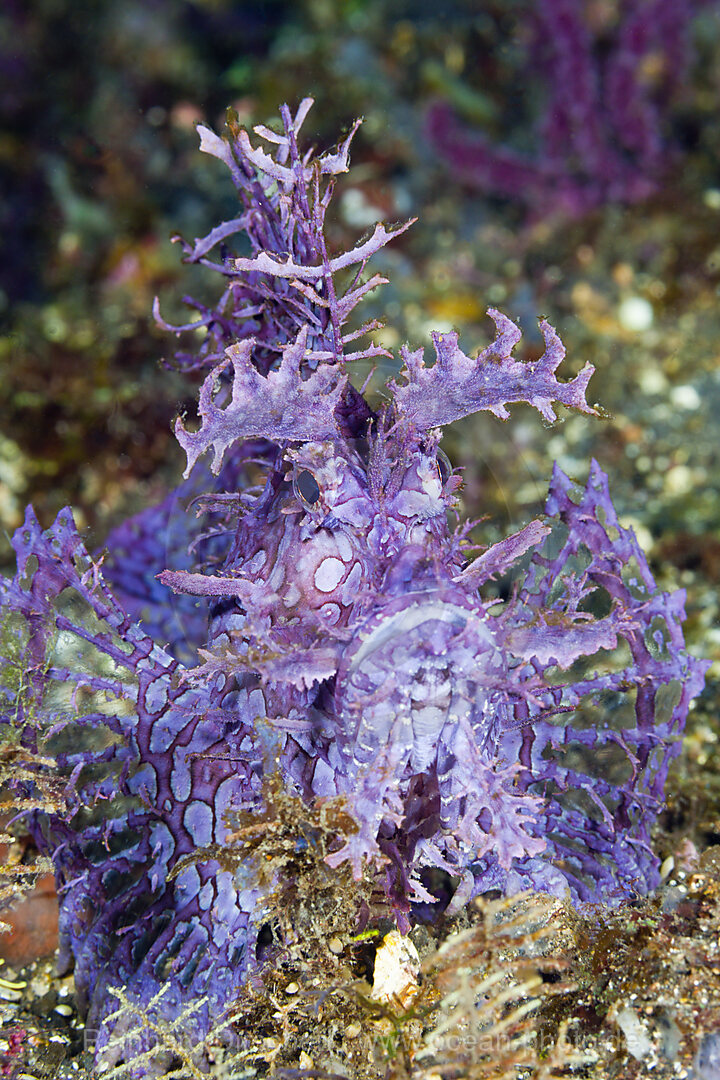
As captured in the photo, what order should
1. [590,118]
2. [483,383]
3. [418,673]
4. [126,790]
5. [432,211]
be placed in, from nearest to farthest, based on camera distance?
[418,673] < [483,383] < [126,790] < [432,211] < [590,118]

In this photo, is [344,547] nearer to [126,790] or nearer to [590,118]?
[126,790]

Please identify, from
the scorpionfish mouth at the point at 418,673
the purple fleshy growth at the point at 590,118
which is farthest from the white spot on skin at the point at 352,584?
the purple fleshy growth at the point at 590,118

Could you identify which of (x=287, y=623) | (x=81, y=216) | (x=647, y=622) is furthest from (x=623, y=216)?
(x=287, y=623)

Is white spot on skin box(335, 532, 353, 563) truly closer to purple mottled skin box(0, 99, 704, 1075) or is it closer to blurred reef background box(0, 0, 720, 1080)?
purple mottled skin box(0, 99, 704, 1075)

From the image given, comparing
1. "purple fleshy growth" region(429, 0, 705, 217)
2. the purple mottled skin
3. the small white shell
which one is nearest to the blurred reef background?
"purple fleshy growth" region(429, 0, 705, 217)

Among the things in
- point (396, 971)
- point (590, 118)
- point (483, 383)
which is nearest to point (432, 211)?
point (590, 118)

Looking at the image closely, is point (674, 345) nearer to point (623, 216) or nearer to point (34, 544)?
point (623, 216)
